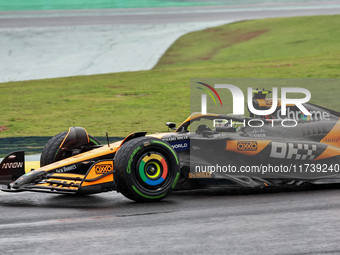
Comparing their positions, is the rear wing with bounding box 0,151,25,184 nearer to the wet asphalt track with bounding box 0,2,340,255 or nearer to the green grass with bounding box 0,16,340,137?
the wet asphalt track with bounding box 0,2,340,255

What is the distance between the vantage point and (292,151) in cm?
646

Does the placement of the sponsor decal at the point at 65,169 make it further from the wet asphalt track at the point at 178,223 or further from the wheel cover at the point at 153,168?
the wheel cover at the point at 153,168

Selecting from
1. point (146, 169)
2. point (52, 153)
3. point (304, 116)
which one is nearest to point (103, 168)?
point (146, 169)

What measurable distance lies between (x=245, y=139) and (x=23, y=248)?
319 centimetres

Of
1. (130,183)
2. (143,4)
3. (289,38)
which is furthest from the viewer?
(143,4)

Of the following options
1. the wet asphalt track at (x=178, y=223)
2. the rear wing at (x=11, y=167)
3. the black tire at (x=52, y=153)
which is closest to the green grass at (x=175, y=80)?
the black tire at (x=52, y=153)

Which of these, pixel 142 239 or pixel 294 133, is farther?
pixel 294 133

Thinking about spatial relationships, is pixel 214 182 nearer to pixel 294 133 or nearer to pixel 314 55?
pixel 294 133

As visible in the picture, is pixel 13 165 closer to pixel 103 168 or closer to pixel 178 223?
pixel 103 168

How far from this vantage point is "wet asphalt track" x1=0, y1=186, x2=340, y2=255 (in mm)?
4309

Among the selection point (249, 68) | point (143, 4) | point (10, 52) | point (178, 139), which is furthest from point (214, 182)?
point (143, 4)

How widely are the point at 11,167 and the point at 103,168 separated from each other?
1.19 meters

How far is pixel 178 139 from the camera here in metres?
6.35

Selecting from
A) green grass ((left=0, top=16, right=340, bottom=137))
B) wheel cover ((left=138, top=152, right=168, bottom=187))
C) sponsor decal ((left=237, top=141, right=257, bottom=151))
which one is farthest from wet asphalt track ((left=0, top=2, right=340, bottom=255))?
green grass ((left=0, top=16, right=340, bottom=137))
